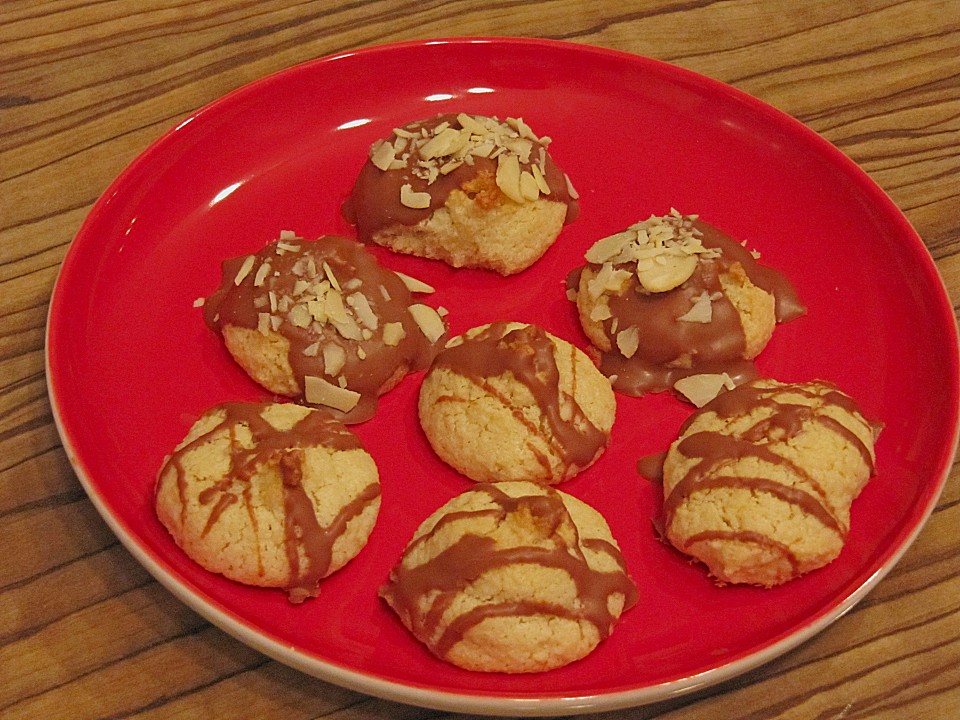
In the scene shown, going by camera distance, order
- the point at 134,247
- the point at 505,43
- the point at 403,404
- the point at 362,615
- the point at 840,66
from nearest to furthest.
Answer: the point at 362,615, the point at 403,404, the point at 134,247, the point at 505,43, the point at 840,66

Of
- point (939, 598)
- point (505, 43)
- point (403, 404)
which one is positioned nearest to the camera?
point (939, 598)

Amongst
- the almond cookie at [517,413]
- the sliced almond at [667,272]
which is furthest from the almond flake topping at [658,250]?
the almond cookie at [517,413]

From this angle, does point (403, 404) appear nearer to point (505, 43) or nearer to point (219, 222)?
point (219, 222)

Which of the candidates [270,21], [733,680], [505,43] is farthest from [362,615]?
[270,21]

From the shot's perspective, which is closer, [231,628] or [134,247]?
[231,628]

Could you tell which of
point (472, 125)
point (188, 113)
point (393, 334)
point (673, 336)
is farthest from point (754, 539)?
point (188, 113)

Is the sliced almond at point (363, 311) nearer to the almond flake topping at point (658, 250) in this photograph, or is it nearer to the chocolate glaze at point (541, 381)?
the chocolate glaze at point (541, 381)
